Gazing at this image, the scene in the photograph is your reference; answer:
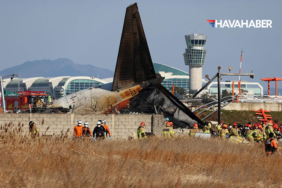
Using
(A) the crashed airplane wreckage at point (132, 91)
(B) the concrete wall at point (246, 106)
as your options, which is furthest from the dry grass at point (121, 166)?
(B) the concrete wall at point (246, 106)

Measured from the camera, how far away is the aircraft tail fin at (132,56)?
33.8 metres

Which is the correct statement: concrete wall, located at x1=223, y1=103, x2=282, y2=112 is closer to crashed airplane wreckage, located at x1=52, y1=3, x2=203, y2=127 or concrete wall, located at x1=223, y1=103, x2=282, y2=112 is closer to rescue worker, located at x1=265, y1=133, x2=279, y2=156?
crashed airplane wreckage, located at x1=52, y1=3, x2=203, y2=127

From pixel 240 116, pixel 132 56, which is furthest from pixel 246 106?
pixel 132 56

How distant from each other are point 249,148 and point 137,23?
14.3m

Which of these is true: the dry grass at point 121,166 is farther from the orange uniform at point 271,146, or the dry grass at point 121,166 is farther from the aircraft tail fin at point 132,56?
the aircraft tail fin at point 132,56

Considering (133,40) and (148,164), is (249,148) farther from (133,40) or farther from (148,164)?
(133,40)

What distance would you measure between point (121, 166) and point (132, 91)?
819 inches

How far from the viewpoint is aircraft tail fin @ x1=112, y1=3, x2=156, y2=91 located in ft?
111

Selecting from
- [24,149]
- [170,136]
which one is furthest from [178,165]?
[170,136]

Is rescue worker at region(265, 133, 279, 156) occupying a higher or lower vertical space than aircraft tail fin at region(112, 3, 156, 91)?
lower

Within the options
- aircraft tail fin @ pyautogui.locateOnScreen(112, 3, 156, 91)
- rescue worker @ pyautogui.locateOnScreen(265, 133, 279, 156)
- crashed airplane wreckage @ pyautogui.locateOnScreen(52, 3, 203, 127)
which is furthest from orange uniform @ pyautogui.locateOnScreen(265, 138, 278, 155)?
aircraft tail fin @ pyautogui.locateOnScreen(112, 3, 156, 91)

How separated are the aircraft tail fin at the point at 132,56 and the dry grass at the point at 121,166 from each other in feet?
46.8

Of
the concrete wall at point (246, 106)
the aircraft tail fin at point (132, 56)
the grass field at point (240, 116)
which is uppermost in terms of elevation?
the aircraft tail fin at point (132, 56)

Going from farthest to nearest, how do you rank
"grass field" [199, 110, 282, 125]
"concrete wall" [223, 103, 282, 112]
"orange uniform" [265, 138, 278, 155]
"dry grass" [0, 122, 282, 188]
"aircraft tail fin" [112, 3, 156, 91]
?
"concrete wall" [223, 103, 282, 112], "grass field" [199, 110, 282, 125], "aircraft tail fin" [112, 3, 156, 91], "orange uniform" [265, 138, 278, 155], "dry grass" [0, 122, 282, 188]
